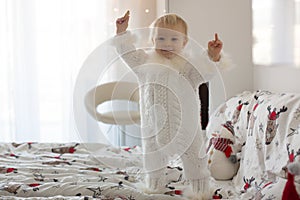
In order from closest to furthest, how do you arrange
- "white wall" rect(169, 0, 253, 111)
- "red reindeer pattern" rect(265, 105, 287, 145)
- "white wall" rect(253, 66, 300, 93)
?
"red reindeer pattern" rect(265, 105, 287, 145), "white wall" rect(253, 66, 300, 93), "white wall" rect(169, 0, 253, 111)

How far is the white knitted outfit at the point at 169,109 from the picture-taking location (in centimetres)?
155

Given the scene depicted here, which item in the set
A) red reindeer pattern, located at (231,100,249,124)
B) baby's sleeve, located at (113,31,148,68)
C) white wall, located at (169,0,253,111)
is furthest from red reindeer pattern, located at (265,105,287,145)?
white wall, located at (169,0,253,111)

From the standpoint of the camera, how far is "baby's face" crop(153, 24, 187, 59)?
5.20ft

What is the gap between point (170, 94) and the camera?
5.08 feet

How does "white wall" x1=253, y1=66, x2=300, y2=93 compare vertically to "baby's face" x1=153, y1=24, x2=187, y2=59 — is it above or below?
below

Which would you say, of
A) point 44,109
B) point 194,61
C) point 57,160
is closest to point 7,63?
point 44,109

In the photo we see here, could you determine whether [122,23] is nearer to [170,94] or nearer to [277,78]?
[170,94]

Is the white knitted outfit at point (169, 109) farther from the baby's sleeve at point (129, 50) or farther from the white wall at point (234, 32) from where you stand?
the white wall at point (234, 32)

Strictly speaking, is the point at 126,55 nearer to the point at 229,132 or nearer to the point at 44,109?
the point at 229,132

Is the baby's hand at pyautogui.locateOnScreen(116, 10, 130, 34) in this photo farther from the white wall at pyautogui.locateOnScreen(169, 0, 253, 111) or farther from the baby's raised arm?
the white wall at pyautogui.locateOnScreen(169, 0, 253, 111)

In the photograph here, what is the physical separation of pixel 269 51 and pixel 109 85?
1309 mm

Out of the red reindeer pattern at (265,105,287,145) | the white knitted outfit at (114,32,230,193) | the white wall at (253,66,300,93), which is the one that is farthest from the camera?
the white wall at (253,66,300,93)

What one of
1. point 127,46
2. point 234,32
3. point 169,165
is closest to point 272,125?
point 169,165

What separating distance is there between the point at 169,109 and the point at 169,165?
1.29 feet
